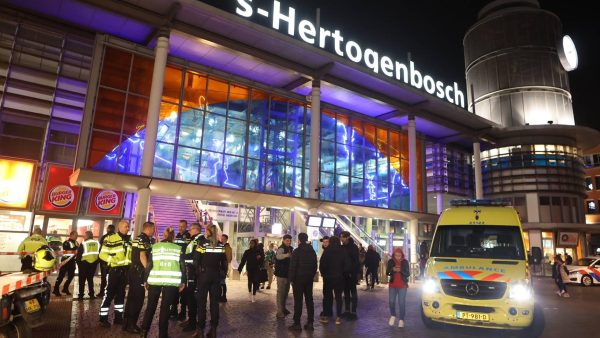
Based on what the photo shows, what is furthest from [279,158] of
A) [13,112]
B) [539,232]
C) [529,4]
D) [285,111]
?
[529,4]

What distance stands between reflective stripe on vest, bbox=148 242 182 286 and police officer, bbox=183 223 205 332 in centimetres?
80

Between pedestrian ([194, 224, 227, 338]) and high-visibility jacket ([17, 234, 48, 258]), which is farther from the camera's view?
high-visibility jacket ([17, 234, 48, 258])

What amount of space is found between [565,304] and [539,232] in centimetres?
2644

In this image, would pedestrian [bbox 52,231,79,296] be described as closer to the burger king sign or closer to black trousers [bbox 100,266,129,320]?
black trousers [bbox 100,266,129,320]

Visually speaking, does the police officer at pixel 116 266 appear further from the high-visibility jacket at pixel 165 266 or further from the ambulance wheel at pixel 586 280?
the ambulance wheel at pixel 586 280

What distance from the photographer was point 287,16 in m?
21.0

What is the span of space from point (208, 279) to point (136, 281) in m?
1.49

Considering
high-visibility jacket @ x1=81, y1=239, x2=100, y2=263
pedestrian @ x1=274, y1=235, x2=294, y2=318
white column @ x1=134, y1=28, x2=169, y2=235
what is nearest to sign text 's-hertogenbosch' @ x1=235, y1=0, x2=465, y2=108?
white column @ x1=134, y1=28, x2=169, y2=235

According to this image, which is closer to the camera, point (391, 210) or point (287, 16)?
point (287, 16)

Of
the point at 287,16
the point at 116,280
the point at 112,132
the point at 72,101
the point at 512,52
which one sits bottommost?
the point at 116,280

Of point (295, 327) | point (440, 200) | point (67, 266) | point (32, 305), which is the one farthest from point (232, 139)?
point (440, 200)

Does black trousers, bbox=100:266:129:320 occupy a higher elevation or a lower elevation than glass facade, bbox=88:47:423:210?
lower

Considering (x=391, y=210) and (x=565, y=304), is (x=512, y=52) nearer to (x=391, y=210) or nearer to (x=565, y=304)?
(x=391, y=210)

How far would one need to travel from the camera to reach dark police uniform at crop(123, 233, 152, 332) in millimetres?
7641
